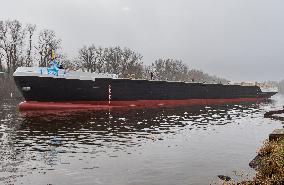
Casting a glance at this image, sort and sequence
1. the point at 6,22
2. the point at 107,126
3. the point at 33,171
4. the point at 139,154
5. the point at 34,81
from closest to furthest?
the point at 33,171, the point at 139,154, the point at 107,126, the point at 34,81, the point at 6,22

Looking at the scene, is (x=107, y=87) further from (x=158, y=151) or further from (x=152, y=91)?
(x=158, y=151)

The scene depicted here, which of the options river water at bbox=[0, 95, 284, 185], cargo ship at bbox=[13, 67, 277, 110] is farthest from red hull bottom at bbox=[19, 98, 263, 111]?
river water at bbox=[0, 95, 284, 185]

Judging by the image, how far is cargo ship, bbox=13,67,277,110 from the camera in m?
38.3

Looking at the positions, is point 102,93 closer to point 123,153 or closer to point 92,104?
point 92,104

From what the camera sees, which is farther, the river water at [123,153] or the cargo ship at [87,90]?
the cargo ship at [87,90]

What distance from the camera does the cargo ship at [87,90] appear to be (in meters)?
38.3

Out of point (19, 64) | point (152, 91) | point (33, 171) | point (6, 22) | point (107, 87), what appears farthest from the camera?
point (19, 64)

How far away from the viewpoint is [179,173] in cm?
1230

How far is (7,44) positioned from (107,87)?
61.6 m

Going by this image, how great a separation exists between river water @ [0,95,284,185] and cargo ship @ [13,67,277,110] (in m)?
13.3

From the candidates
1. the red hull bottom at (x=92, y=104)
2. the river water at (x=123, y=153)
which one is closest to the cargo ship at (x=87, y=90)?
the red hull bottom at (x=92, y=104)

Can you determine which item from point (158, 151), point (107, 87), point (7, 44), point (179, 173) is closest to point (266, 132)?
point (158, 151)

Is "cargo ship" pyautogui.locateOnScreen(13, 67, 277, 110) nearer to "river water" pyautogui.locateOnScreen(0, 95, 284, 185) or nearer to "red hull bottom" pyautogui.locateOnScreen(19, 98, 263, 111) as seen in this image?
"red hull bottom" pyautogui.locateOnScreen(19, 98, 263, 111)

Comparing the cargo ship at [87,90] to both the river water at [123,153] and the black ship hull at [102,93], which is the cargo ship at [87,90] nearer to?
the black ship hull at [102,93]
